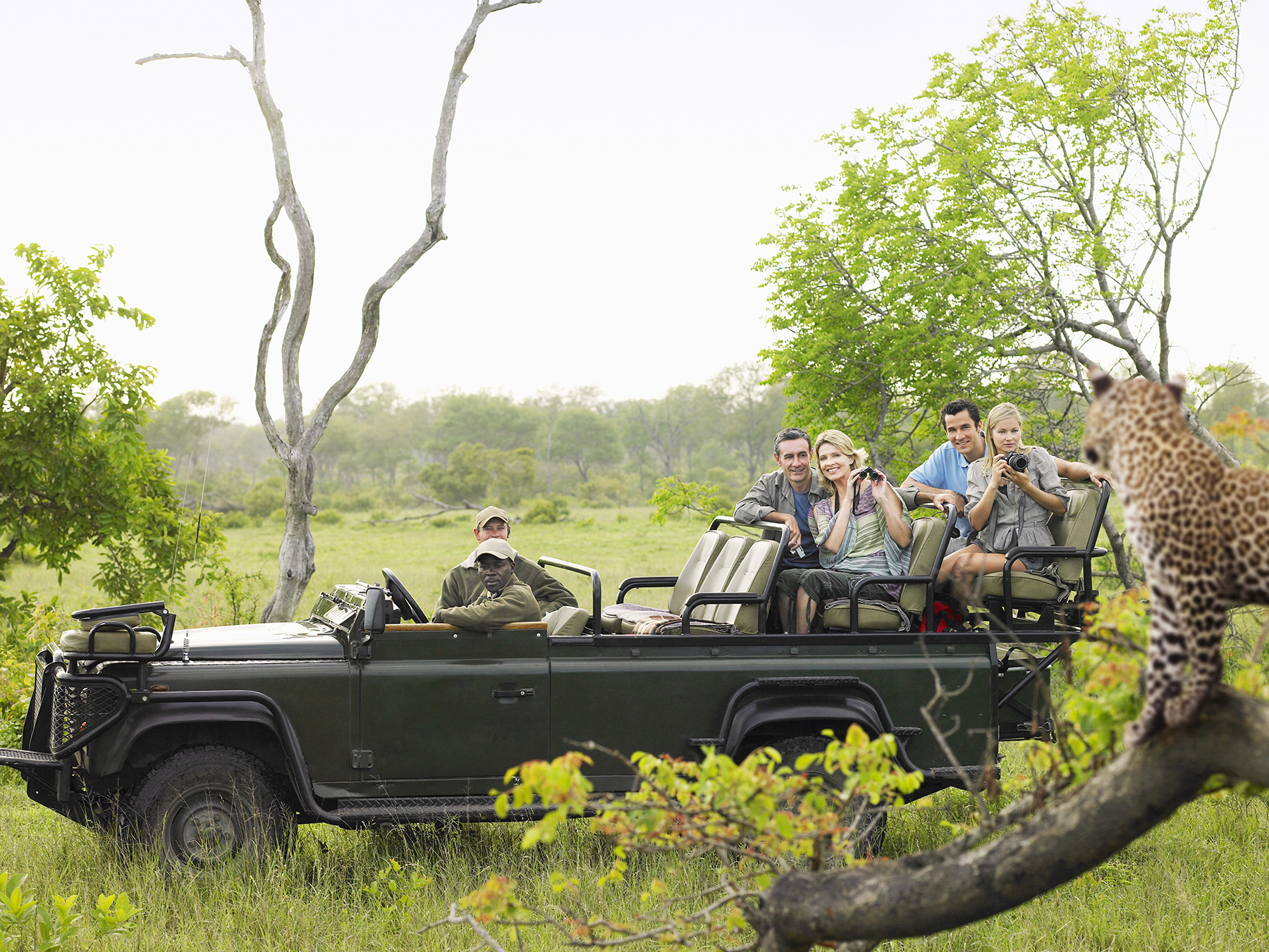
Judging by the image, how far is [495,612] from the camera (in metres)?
5.11

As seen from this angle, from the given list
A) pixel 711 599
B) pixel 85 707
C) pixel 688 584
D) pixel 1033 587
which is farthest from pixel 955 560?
pixel 85 707

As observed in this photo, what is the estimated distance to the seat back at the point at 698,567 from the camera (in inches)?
248

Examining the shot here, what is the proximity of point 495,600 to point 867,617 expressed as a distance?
1.88 meters

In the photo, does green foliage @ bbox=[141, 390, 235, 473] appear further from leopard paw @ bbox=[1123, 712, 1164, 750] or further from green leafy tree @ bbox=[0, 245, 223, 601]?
leopard paw @ bbox=[1123, 712, 1164, 750]

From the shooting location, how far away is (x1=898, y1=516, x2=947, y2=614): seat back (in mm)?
5543

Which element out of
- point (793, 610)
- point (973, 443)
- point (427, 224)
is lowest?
point (793, 610)

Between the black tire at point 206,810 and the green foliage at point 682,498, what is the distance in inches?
329

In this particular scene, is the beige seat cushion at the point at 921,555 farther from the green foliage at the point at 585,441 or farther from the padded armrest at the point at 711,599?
the green foliage at the point at 585,441

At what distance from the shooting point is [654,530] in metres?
39.5

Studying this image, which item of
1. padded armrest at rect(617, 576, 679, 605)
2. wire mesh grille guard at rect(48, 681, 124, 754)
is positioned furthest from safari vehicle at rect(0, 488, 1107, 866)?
padded armrest at rect(617, 576, 679, 605)

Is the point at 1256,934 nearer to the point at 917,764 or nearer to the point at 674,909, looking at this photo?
the point at 917,764

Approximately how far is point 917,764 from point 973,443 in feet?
6.01

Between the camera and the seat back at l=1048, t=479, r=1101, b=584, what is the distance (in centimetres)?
31

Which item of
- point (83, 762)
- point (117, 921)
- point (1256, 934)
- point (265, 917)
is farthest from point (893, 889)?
point (83, 762)
